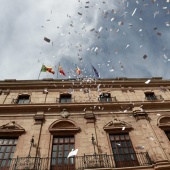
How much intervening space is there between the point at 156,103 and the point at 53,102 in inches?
327

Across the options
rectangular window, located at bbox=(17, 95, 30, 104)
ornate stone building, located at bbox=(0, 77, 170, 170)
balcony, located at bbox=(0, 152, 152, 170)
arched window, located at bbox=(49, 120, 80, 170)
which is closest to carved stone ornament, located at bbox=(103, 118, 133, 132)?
ornate stone building, located at bbox=(0, 77, 170, 170)

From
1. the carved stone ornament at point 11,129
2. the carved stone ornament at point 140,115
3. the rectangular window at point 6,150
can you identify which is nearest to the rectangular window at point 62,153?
the carved stone ornament at point 11,129

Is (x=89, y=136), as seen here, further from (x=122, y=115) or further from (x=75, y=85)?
(x=75, y=85)

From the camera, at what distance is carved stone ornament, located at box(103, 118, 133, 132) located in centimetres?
1315

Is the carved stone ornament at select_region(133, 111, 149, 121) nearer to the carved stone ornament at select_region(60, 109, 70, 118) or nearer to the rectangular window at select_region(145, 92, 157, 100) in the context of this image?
the rectangular window at select_region(145, 92, 157, 100)

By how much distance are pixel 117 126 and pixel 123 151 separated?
186 cm

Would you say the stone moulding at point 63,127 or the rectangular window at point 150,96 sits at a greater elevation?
the rectangular window at point 150,96

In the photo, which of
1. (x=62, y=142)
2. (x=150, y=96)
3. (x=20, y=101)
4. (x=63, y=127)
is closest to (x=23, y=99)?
(x=20, y=101)

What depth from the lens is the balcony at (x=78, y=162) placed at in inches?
420

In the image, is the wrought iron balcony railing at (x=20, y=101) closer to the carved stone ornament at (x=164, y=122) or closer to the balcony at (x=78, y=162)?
the balcony at (x=78, y=162)

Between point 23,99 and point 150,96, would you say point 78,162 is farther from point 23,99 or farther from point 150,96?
point 150,96

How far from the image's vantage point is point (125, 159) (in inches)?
457

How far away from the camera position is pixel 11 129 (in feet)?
41.8

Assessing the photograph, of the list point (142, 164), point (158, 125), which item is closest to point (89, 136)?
point (142, 164)
